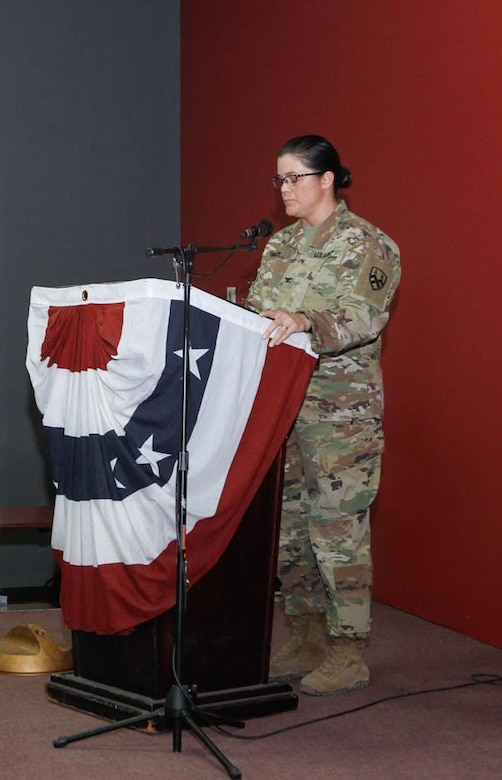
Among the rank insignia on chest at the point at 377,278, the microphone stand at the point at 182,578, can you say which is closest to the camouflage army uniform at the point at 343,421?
the rank insignia on chest at the point at 377,278

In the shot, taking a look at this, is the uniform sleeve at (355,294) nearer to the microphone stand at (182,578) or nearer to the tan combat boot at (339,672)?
the microphone stand at (182,578)

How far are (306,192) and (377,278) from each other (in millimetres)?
316

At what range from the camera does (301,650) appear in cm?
313

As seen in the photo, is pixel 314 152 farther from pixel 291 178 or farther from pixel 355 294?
pixel 355 294

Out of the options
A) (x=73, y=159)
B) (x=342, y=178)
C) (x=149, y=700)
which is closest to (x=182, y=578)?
(x=149, y=700)

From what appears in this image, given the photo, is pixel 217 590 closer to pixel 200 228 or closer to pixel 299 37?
pixel 299 37

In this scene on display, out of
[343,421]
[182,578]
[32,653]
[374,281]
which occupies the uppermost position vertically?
[374,281]

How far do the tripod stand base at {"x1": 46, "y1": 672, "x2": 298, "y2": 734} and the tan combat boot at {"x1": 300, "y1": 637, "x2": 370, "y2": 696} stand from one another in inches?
6.7

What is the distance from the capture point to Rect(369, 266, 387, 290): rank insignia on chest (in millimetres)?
2863

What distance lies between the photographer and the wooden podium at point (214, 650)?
8.30 ft

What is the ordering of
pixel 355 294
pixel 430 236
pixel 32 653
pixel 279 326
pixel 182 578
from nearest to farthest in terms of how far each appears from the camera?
1. pixel 182 578
2. pixel 279 326
3. pixel 355 294
4. pixel 32 653
5. pixel 430 236

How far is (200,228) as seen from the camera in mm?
5734

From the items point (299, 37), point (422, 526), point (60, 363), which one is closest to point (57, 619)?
point (422, 526)

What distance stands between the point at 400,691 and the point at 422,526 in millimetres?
1034
